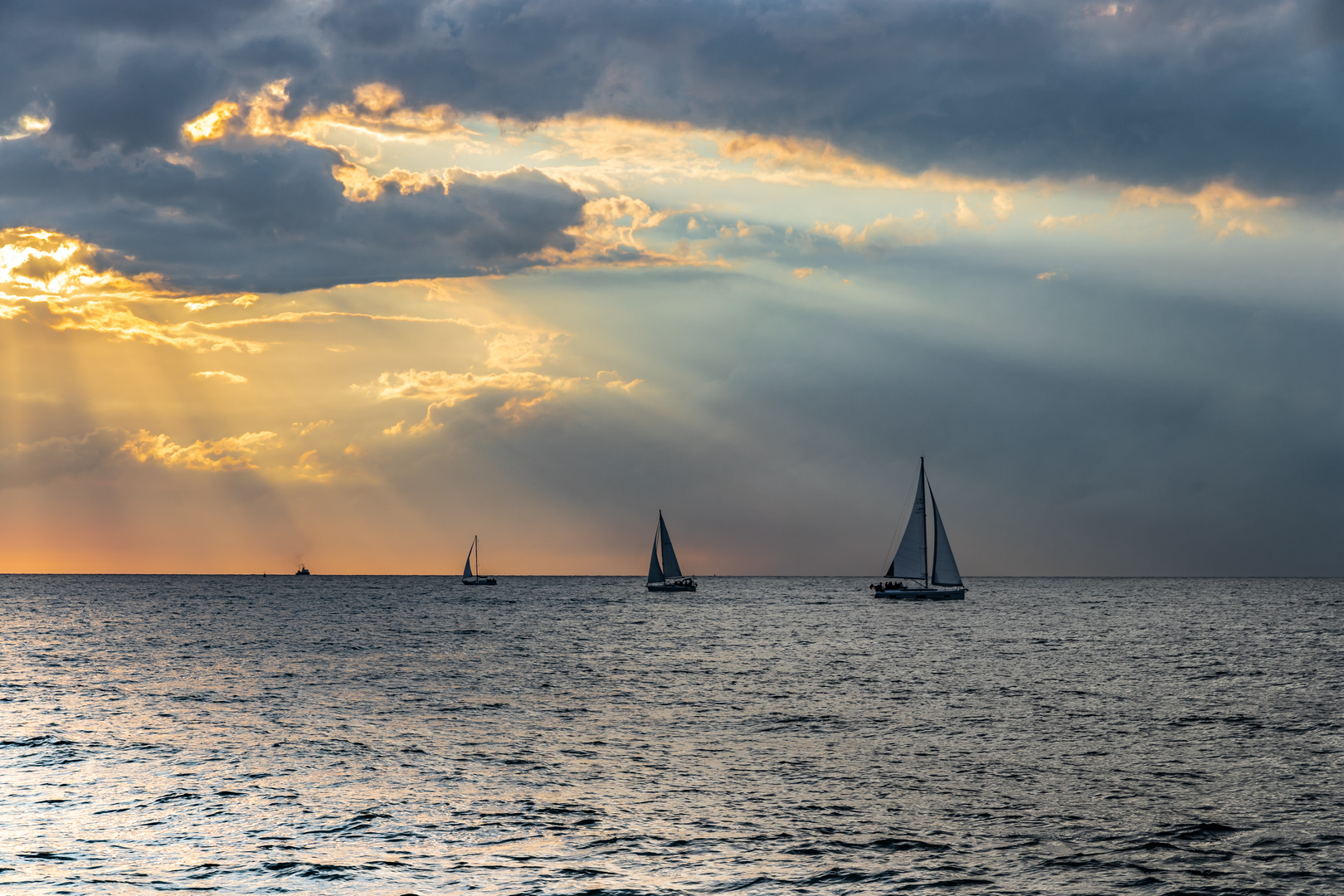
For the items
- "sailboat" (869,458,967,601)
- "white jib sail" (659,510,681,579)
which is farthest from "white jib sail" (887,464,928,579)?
"white jib sail" (659,510,681,579)

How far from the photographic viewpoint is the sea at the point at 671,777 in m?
22.5

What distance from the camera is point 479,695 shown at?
55.2 meters

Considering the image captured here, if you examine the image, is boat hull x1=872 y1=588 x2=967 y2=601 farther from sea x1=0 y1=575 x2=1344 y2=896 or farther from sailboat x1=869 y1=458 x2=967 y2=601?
sea x1=0 y1=575 x2=1344 y2=896

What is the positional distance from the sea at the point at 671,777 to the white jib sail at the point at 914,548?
Result: 6027 centimetres

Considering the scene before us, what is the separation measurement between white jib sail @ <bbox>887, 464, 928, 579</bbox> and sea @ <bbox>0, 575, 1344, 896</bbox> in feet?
198

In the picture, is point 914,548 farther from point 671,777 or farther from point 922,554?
point 671,777

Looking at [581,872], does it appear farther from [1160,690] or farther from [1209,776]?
[1160,690]

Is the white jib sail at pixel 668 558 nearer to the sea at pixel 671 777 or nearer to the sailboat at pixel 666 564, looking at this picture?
the sailboat at pixel 666 564

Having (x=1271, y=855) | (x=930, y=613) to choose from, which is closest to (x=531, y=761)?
(x=1271, y=855)

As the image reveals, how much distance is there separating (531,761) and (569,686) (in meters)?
23.3

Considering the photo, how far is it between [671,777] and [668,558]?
518 ft

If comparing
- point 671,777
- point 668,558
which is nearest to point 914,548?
point 668,558

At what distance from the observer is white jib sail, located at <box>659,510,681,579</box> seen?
180250 mm

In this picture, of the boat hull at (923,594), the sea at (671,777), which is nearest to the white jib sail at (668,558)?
the boat hull at (923,594)
